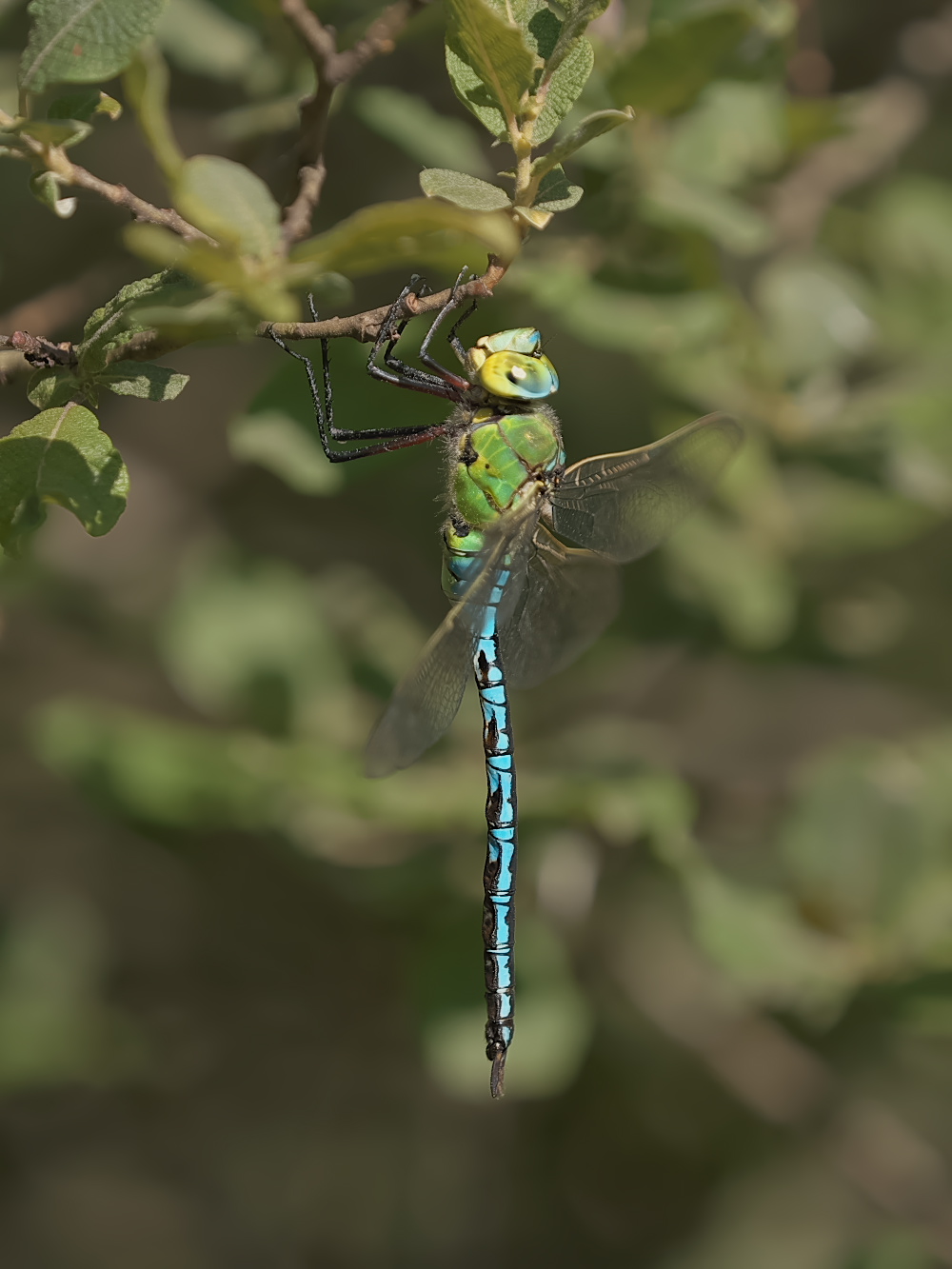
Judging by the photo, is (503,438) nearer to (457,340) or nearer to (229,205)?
(457,340)

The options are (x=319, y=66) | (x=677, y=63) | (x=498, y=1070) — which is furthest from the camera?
(x=498, y=1070)

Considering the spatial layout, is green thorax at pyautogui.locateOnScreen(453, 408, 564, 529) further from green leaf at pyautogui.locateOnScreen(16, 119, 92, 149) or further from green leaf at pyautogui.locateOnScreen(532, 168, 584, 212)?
green leaf at pyautogui.locateOnScreen(16, 119, 92, 149)

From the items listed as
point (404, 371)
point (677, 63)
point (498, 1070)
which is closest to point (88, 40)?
point (404, 371)

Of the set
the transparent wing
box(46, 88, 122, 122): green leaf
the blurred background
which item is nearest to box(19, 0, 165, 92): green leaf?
box(46, 88, 122, 122): green leaf

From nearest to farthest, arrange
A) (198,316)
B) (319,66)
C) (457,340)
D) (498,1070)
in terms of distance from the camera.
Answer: (198,316), (319,66), (457,340), (498,1070)

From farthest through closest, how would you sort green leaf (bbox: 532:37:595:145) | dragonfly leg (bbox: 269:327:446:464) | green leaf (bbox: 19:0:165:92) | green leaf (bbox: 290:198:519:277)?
dragonfly leg (bbox: 269:327:446:464), green leaf (bbox: 532:37:595:145), green leaf (bbox: 19:0:165:92), green leaf (bbox: 290:198:519:277)

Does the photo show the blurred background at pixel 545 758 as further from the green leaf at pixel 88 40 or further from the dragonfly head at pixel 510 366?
the green leaf at pixel 88 40
